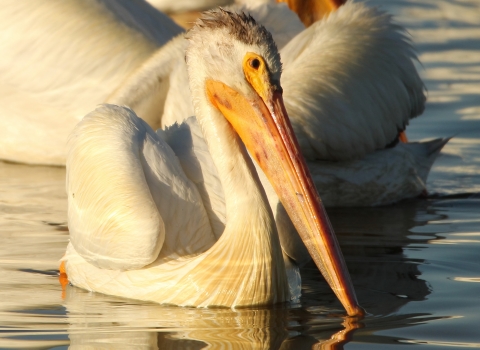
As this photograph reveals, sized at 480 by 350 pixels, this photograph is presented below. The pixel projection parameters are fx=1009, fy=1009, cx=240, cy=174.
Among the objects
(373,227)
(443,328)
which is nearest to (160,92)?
(373,227)

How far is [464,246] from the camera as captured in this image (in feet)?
14.3

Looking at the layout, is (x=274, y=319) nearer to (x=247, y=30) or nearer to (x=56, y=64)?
(x=247, y=30)

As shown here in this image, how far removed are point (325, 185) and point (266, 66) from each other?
1875mm

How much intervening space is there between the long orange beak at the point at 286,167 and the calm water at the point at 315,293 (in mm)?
150

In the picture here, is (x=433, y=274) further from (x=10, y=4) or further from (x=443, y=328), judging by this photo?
(x=10, y=4)

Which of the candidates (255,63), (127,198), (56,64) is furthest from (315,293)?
(56,64)

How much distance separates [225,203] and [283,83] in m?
1.61

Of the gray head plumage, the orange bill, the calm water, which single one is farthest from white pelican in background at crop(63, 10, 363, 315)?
the orange bill

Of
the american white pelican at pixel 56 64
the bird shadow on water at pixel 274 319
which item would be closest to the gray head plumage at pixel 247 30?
the bird shadow on water at pixel 274 319

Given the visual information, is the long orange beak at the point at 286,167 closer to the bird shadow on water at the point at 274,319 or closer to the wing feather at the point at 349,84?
the bird shadow on water at the point at 274,319

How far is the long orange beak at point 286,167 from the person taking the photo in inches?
136

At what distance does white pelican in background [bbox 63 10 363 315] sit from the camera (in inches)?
139

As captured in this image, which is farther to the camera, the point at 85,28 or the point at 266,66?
the point at 85,28

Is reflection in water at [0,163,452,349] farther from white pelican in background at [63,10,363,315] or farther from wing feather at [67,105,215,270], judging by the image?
wing feather at [67,105,215,270]
